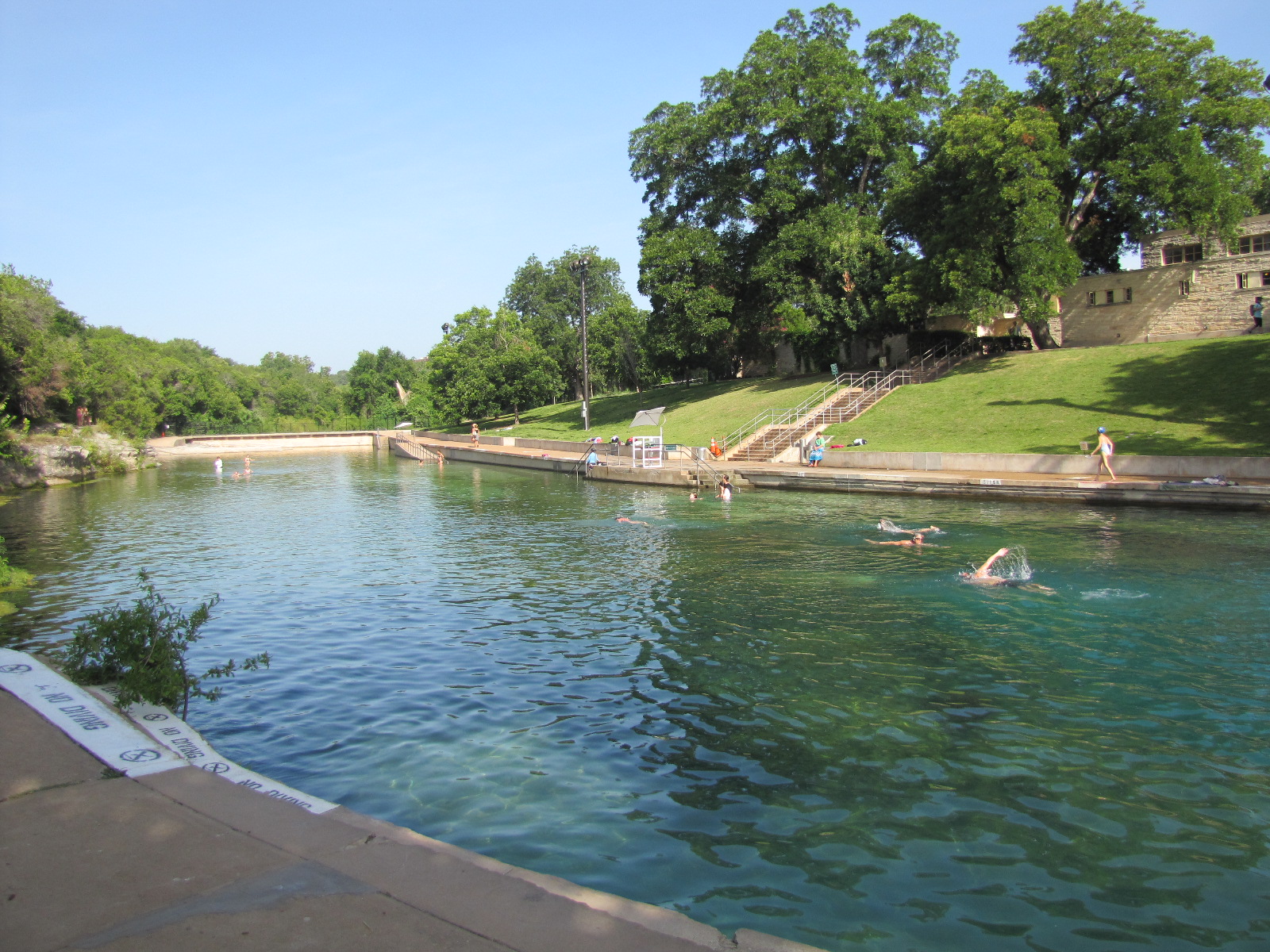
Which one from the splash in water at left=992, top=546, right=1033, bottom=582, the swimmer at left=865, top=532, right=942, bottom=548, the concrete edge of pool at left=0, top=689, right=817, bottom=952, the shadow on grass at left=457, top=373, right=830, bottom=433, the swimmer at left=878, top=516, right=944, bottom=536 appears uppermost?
the shadow on grass at left=457, top=373, right=830, bottom=433

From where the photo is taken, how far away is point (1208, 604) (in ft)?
45.1

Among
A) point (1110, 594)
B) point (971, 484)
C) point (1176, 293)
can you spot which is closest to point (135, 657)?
point (1110, 594)

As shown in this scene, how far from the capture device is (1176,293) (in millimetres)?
43281

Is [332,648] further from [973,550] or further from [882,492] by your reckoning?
[882,492]

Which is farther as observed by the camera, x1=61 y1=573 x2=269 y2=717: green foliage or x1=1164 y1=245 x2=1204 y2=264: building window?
x1=1164 y1=245 x2=1204 y2=264: building window

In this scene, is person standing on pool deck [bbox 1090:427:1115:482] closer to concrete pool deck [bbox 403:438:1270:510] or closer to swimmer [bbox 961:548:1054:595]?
concrete pool deck [bbox 403:438:1270:510]

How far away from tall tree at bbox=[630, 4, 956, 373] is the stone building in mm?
11165

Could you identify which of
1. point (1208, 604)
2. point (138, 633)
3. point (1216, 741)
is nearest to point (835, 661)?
point (1216, 741)

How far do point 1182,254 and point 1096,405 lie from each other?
1720 centimetres

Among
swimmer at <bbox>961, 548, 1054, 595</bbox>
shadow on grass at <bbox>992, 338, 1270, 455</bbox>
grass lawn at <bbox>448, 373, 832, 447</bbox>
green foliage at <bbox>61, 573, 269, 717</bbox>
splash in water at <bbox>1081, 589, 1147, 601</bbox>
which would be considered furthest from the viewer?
grass lawn at <bbox>448, 373, 832, 447</bbox>

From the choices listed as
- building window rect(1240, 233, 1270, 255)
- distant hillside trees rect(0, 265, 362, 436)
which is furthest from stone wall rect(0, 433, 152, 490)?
building window rect(1240, 233, 1270, 255)

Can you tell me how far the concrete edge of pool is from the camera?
14.0 ft

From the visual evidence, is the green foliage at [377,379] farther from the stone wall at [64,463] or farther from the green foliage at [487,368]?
the stone wall at [64,463]

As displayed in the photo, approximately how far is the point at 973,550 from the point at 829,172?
39293mm
